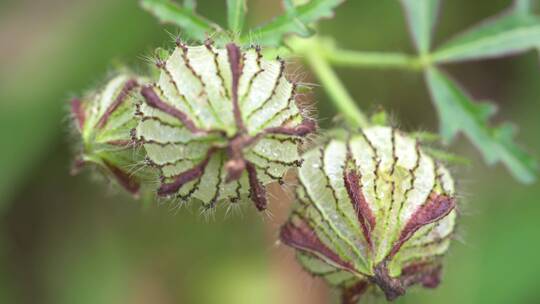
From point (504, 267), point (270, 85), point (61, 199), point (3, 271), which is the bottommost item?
point (3, 271)

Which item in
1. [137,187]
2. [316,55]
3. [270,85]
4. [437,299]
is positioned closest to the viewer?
[270,85]

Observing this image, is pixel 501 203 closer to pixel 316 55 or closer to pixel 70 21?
pixel 316 55

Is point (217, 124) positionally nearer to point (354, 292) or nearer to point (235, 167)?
point (235, 167)

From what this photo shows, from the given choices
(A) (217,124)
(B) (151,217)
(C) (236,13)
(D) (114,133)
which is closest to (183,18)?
(C) (236,13)

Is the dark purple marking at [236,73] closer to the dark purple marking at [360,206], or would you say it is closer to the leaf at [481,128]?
the dark purple marking at [360,206]

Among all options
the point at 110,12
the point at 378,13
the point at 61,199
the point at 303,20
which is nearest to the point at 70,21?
the point at 110,12

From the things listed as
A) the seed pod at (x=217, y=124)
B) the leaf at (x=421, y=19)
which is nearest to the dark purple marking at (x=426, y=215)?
the seed pod at (x=217, y=124)

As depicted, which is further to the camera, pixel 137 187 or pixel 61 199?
pixel 61 199
